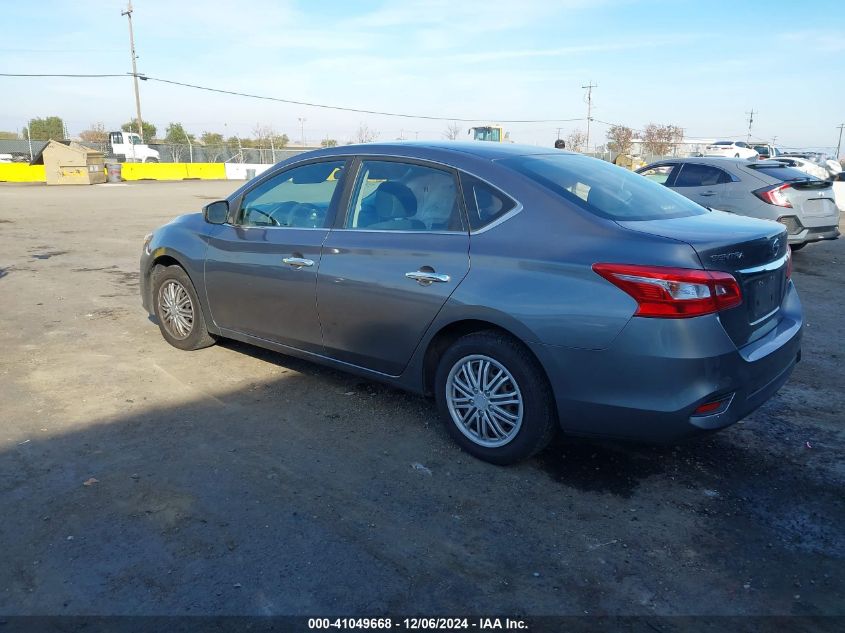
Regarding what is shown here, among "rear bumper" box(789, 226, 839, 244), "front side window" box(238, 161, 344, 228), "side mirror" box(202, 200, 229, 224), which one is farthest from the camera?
"rear bumper" box(789, 226, 839, 244)

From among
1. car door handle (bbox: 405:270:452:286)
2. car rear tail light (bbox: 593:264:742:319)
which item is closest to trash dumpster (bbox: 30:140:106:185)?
car door handle (bbox: 405:270:452:286)

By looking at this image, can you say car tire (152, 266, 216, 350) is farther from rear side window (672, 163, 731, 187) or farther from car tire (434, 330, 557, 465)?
rear side window (672, 163, 731, 187)

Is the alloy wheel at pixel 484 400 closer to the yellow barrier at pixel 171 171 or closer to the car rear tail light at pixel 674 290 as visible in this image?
the car rear tail light at pixel 674 290

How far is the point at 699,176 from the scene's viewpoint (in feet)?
33.9

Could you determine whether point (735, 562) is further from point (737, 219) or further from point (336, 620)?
point (737, 219)

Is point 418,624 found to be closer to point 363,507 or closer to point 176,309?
point 363,507

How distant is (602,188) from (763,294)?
3.38 feet

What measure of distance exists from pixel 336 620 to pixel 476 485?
1195mm

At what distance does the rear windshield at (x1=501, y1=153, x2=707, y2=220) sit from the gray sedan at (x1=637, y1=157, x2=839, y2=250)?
617 cm

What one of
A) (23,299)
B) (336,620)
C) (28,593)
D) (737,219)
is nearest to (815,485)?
(737,219)

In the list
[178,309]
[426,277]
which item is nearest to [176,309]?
[178,309]

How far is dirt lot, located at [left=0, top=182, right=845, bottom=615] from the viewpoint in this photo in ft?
8.78

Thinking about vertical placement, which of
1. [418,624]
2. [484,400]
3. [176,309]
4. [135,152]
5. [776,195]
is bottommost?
[418,624]

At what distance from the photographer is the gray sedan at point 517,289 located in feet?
10.1
